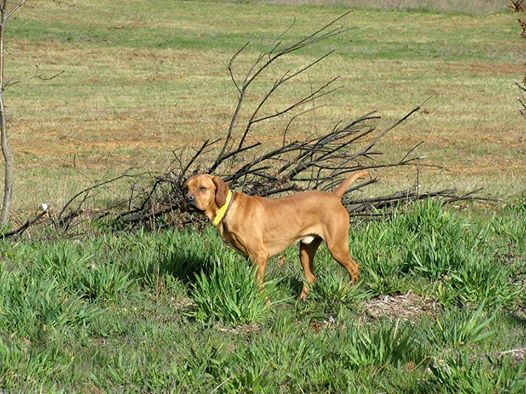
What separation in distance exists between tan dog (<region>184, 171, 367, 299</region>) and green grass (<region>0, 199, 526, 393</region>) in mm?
174

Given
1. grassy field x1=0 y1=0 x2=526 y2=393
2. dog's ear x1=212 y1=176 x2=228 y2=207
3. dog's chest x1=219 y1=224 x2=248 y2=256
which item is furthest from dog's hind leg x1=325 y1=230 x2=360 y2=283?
dog's ear x1=212 y1=176 x2=228 y2=207

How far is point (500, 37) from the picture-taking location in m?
38.6

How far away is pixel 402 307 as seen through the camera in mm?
6574

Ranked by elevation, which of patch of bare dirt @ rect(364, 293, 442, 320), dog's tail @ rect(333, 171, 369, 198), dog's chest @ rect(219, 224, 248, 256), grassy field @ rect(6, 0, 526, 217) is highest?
dog's tail @ rect(333, 171, 369, 198)

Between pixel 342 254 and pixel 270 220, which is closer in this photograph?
pixel 270 220

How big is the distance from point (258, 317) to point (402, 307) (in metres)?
1.05

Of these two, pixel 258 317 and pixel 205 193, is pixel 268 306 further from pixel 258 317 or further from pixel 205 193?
pixel 205 193

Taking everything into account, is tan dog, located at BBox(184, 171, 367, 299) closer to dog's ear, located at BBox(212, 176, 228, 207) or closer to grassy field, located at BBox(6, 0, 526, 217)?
dog's ear, located at BBox(212, 176, 228, 207)

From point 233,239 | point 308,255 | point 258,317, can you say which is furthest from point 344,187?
point 258,317

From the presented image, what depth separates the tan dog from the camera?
21.9 feet

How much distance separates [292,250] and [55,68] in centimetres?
2230

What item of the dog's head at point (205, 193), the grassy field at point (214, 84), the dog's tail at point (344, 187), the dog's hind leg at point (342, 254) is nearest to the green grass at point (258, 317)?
the dog's hind leg at point (342, 254)

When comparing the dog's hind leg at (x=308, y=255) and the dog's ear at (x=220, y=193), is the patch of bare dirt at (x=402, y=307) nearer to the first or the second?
the dog's hind leg at (x=308, y=255)

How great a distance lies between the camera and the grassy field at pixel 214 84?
56.5 feet
